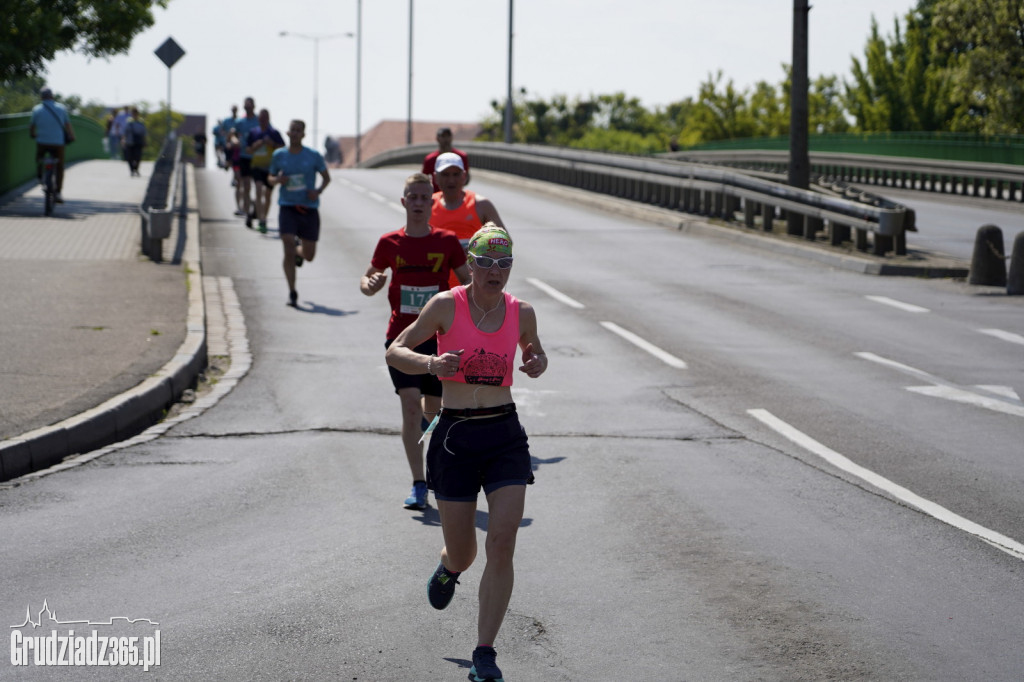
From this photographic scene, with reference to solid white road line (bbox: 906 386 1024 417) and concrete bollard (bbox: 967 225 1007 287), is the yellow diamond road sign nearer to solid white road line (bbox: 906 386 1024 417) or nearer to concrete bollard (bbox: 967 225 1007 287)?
concrete bollard (bbox: 967 225 1007 287)

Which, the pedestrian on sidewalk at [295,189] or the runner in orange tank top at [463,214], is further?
the pedestrian on sidewalk at [295,189]

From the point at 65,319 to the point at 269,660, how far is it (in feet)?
29.6

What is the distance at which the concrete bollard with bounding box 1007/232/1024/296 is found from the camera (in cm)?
1820

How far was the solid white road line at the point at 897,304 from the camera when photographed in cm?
1670

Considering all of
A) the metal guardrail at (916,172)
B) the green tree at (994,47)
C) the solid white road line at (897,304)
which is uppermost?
the green tree at (994,47)

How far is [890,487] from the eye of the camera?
8445 millimetres

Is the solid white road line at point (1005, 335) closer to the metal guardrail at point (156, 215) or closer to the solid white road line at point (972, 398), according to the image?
the solid white road line at point (972, 398)

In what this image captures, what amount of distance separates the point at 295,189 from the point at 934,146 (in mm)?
33924

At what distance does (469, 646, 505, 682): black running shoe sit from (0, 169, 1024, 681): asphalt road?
0.51 feet

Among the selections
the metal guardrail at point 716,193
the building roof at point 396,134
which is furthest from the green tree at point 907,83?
the building roof at point 396,134

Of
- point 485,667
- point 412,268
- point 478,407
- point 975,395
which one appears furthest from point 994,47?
point 485,667

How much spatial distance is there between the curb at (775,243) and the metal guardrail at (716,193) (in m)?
0.39

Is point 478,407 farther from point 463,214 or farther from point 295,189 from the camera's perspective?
point 295,189

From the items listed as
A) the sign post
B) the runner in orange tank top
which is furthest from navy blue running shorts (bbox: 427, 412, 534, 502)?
the sign post
